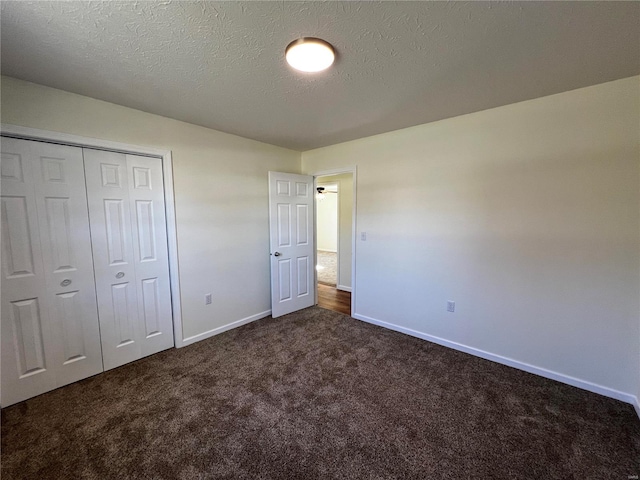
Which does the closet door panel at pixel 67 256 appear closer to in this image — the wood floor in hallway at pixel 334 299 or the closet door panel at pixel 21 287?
the closet door panel at pixel 21 287

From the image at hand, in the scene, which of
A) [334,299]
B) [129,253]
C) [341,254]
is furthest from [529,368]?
[129,253]

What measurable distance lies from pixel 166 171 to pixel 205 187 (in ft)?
1.35

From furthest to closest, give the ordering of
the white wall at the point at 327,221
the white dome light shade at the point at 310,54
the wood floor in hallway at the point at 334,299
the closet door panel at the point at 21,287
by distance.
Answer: the white wall at the point at 327,221
the wood floor in hallway at the point at 334,299
the closet door panel at the point at 21,287
the white dome light shade at the point at 310,54

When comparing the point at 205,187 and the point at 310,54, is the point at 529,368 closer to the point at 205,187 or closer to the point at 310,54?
the point at 310,54

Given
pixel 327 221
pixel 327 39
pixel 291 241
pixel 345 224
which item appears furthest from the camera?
pixel 327 221

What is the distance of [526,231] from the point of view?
2.25 m

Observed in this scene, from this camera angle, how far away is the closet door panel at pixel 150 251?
7.98 feet

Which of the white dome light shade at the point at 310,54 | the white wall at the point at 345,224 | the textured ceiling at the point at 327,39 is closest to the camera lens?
the textured ceiling at the point at 327,39

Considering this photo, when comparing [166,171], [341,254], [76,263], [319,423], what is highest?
[166,171]

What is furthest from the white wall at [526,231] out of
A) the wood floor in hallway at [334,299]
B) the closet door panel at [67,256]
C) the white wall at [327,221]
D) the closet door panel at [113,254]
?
the white wall at [327,221]

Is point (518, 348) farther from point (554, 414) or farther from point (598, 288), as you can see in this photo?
point (598, 288)

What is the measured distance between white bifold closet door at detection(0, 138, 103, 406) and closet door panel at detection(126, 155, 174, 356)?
353 millimetres

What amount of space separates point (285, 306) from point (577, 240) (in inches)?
125

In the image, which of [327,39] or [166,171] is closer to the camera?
[327,39]
